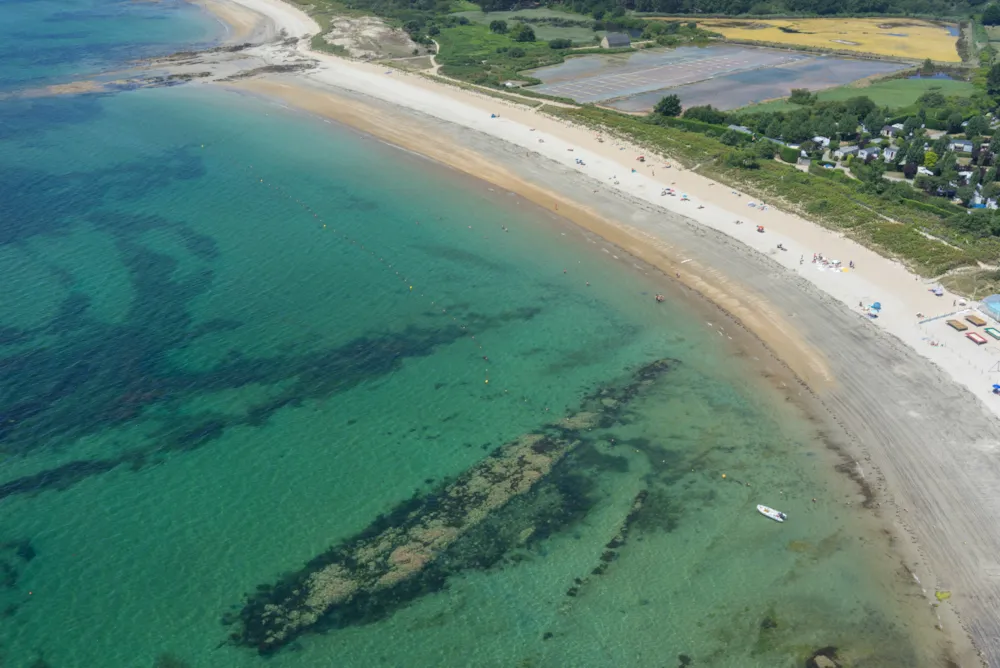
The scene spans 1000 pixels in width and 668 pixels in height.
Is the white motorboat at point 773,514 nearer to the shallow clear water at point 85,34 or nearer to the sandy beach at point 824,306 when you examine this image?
the sandy beach at point 824,306

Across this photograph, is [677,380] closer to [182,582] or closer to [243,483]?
[243,483]

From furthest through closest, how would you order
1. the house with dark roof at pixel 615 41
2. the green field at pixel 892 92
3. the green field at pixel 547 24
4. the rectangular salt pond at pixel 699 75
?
1. the green field at pixel 547 24
2. the house with dark roof at pixel 615 41
3. the rectangular salt pond at pixel 699 75
4. the green field at pixel 892 92

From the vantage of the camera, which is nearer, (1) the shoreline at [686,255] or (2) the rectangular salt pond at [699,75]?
(1) the shoreline at [686,255]

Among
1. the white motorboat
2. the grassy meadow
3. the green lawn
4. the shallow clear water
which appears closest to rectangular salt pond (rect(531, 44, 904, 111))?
the green lawn

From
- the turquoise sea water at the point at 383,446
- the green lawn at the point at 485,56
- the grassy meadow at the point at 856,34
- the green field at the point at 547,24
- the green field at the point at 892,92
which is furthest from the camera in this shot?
the green field at the point at 547,24

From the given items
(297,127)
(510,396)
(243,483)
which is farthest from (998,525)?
(297,127)

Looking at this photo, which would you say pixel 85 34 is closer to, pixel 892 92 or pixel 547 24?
pixel 547 24

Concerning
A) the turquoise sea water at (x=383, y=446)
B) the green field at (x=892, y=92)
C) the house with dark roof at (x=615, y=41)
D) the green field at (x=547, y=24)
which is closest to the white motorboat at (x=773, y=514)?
the turquoise sea water at (x=383, y=446)
